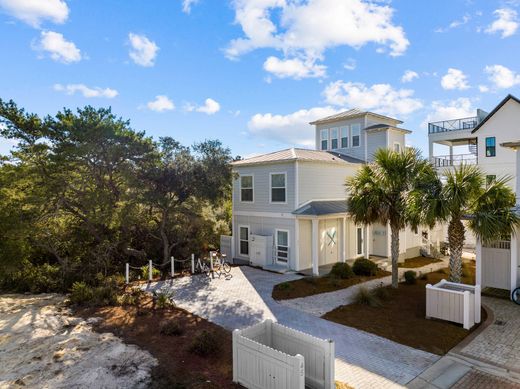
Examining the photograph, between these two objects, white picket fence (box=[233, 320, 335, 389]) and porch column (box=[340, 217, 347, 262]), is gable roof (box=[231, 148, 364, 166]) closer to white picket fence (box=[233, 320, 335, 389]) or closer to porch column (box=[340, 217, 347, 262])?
porch column (box=[340, 217, 347, 262])

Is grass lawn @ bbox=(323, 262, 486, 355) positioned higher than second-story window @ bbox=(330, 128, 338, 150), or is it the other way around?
second-story window @ bbox=(330, 128, 338, 150)

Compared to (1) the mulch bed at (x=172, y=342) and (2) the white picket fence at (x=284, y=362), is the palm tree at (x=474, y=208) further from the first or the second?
(1) the mulch bed at (x=172, y=342)

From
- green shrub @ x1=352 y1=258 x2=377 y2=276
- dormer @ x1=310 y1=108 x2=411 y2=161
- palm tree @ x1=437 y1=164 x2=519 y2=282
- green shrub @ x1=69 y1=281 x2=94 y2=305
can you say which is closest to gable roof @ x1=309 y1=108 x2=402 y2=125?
dormer @ x1=310 y1=108 x2=411 y2=161

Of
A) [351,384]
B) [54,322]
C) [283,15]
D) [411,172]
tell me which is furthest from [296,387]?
[283,15]

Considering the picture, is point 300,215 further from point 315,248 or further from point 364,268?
point 364,268

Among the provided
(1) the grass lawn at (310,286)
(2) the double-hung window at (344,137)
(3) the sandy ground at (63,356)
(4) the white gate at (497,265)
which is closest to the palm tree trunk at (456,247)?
(4) the white gate at (497,265)

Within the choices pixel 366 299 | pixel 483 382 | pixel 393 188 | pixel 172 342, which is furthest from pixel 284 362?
pixel 393 188
